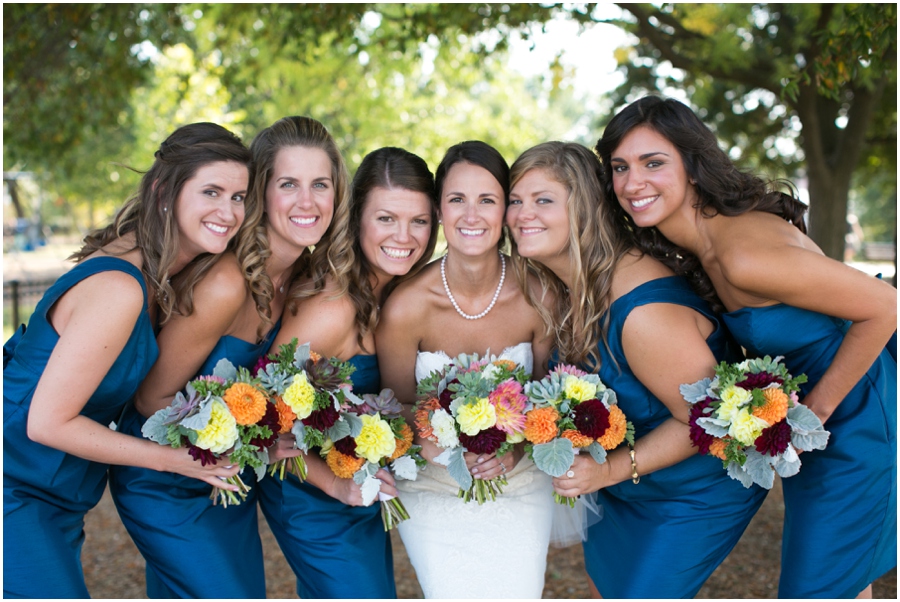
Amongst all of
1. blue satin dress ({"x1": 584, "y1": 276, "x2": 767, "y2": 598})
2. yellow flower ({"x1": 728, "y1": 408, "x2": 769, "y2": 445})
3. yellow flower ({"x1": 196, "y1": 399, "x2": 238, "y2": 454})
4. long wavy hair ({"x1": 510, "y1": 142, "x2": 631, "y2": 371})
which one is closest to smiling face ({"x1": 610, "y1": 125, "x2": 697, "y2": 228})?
long wavy hair ({"x1": 510, "y1": 142, "x2": 631, "y2": 371})

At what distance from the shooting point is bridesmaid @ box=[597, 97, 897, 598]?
356 cm

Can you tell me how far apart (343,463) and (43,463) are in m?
1.43

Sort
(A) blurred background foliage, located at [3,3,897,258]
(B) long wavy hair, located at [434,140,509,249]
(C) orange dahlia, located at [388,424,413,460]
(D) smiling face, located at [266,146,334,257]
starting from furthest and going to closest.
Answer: (A) blurred background foliage, located at [3,3,897,258] < (B) long wavy hair, located at [434,140,509,249] < (D) smiling face, located at [266,146,334,257] < (C) orange dahlia, located at [388,424,413,460]

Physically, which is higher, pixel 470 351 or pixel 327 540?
pixel 470 351

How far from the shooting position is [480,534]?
13.2ft

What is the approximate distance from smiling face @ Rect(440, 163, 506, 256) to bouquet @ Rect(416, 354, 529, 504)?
0.69 meters

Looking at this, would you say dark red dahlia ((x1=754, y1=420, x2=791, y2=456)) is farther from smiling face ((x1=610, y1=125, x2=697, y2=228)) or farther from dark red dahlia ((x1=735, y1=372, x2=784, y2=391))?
smiling face ((x1=610, y1=125, x2=697, y2=228))

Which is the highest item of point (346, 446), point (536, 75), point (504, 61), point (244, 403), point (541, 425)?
point (504, 61)

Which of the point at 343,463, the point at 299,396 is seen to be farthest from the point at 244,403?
the point at 343,463

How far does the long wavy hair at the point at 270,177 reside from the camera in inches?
154

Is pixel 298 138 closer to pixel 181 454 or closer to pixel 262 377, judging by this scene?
pixel 262 377

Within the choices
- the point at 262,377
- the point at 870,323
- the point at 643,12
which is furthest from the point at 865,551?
the point at 643,12

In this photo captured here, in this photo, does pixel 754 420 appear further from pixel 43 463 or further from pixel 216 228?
pixel 43 463

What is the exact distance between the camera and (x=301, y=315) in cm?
403
